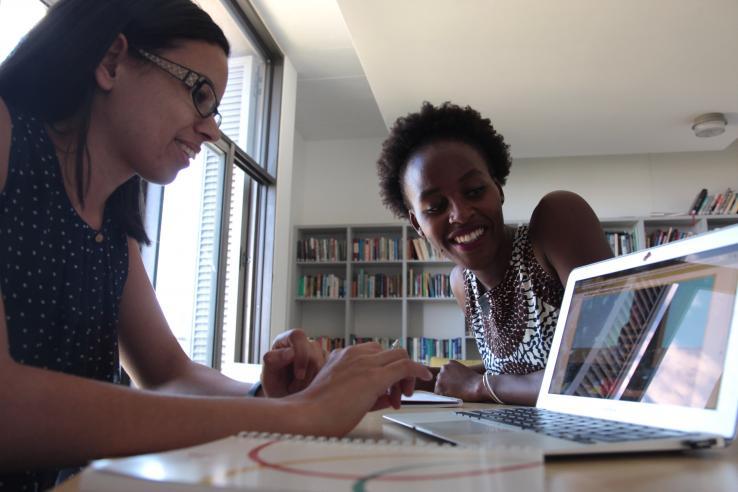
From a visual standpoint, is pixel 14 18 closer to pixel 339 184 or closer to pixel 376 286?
pixel 376 286

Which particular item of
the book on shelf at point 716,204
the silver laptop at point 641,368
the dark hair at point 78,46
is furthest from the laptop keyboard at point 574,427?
the book on shelf at point 716,204

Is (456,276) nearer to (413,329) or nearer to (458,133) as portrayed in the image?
(458,133)

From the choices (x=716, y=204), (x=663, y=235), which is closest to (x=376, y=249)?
(x=663, y=235)

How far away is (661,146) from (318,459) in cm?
510

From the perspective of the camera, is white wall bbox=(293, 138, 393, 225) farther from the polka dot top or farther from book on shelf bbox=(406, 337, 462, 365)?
the polka dot top

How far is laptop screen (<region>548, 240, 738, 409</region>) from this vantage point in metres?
0.55

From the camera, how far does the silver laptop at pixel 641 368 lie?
502 mm

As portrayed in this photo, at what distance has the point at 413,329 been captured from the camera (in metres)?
5.11

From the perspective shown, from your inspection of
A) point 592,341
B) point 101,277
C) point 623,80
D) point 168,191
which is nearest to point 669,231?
point 623,80

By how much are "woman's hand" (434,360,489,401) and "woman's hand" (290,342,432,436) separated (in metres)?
0.51

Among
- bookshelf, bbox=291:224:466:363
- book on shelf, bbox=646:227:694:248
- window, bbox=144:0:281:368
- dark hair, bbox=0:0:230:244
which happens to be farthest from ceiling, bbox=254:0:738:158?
dark hair, bbox=0:0:230:244

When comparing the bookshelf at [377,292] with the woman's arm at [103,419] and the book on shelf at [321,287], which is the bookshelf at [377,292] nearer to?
the book on shelf at [321,287]

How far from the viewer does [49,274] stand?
77 cm

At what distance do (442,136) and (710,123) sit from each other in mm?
3459
